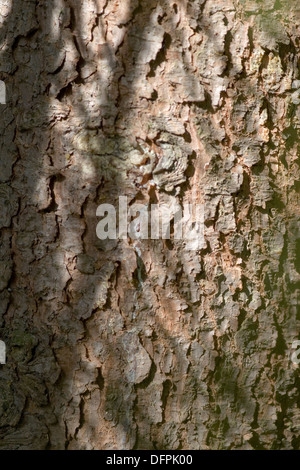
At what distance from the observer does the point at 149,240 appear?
1.47 meters

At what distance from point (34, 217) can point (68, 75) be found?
405 mm

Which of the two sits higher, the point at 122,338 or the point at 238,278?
the point at 238,278

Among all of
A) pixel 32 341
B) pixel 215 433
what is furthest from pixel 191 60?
pixel 215 433

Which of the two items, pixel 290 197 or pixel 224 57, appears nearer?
pixel 224 57

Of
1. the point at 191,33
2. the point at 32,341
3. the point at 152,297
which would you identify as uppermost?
the point at 191,33

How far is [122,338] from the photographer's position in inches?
58.7

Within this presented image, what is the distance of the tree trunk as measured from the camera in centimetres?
142

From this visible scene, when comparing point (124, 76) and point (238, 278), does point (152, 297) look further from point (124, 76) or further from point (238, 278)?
point (124, 76)

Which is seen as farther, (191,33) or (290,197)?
(290,197)

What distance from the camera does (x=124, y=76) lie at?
4.65ft

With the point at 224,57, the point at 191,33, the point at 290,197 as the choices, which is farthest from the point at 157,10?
the point at 290,197

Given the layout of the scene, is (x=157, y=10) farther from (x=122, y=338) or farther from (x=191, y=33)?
(x=122, y=338)

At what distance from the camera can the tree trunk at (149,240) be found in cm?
142

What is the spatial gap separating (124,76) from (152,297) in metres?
0.61
